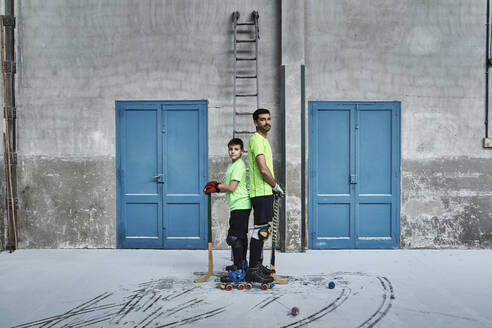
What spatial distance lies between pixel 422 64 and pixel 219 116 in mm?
3395

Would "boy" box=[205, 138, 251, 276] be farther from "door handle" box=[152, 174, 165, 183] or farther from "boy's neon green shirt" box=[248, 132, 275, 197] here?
"door handle" box=[152, 174, 165, 183]

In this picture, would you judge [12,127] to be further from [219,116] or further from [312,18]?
[312,18]

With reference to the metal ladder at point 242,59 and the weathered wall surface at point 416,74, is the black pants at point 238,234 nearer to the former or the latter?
the metal ladder at point 242,59

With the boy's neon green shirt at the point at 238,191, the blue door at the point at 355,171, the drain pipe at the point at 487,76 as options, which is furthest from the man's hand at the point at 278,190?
the drain pipe at the point at 487,76

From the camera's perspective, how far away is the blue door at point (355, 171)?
6.33 metres

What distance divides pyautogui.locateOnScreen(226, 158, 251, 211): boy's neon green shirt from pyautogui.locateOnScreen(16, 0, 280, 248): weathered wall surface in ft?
6.43

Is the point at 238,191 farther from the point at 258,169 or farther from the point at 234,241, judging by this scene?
the point at 234,241

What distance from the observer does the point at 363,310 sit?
145 inches

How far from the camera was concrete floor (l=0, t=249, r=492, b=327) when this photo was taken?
349cm

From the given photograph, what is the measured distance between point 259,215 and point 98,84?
380 centimetres

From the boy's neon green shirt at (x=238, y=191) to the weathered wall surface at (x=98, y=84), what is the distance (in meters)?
1.96

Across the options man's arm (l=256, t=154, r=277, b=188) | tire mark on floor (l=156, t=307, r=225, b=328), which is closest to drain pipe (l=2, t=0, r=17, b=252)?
tire mark on floor (l=156, t=307, r=225, b=328)

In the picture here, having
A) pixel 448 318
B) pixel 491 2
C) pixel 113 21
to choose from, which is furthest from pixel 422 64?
pixel 113 21

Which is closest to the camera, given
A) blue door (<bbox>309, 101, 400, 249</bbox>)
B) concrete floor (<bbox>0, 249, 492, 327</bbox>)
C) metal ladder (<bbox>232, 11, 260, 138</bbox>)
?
concrete floor (<bbox>0, 249, 492, 327</bbox>)
